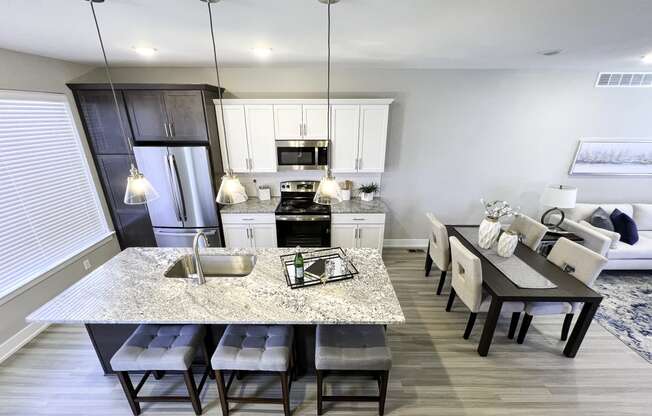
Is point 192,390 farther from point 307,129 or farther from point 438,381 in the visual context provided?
point 307,129

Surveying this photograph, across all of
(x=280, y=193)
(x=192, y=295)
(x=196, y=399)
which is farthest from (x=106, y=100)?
(x=196, y=399)

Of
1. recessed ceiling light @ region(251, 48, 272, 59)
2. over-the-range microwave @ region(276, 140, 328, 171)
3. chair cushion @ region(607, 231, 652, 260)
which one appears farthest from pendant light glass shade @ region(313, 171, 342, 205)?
chair cushion @ region(607, 231, 652, 260)

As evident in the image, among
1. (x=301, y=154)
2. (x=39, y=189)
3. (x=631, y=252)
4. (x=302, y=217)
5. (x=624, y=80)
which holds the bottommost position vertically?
(x=631, y=252)

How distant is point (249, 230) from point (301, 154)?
1297mm

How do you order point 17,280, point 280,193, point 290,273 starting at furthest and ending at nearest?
point 280,193 < point 17,280 < point 290,273

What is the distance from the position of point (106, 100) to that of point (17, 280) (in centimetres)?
212

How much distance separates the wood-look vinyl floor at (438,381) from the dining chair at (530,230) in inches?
36.0

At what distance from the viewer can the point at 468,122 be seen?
3662 millimetres

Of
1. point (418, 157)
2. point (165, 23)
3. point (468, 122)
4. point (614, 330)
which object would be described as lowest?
point (614, 330)

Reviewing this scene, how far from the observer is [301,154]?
3.51 metres

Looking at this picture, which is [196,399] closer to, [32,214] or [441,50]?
[32,214]

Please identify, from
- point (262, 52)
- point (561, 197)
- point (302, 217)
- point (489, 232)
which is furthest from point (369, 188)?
point (561, 197)

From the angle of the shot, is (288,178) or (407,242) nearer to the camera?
(288,178)

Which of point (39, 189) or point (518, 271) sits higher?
point (39, 189)
